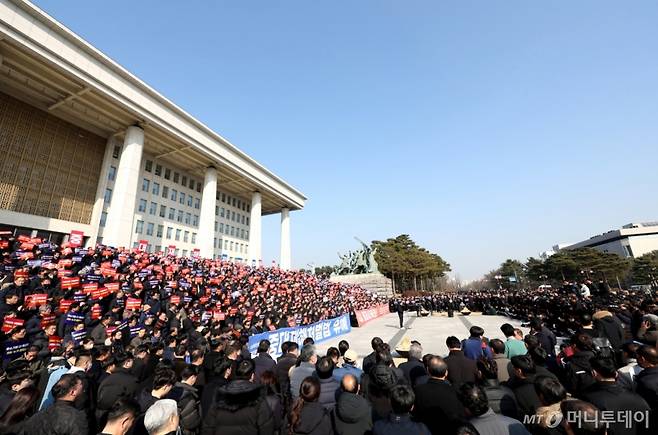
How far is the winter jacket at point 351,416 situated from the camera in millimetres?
3004

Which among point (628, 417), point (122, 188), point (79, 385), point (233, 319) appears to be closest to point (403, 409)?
point (628, 417)

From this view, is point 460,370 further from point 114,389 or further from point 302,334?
point 302,334

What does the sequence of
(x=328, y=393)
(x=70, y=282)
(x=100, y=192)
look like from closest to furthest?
(x=328, y=393) → (x=70, y=282) → (x=100, y=192)

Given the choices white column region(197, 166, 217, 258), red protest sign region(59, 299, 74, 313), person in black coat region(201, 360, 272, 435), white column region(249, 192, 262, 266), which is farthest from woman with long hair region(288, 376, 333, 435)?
white column region(249, 192, 262, 266)

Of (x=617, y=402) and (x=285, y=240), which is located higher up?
(x=285, y=240)

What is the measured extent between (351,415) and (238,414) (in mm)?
1192

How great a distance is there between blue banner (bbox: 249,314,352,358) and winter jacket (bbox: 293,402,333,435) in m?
8.28

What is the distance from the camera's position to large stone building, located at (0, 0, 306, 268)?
70.1 ft

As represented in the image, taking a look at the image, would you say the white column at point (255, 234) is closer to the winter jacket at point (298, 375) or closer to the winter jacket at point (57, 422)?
the winter jacket at point (298, 375)

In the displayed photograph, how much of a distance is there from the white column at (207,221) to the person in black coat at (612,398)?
35.1 meters

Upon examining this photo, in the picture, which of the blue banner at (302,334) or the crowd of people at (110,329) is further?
the blue banner at (302,334)

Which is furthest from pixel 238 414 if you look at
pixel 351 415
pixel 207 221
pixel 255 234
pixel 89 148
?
pixel 255 234

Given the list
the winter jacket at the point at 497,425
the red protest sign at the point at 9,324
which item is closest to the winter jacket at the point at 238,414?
the winter jacket at the point at 497,425

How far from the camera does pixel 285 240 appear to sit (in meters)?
51.1
